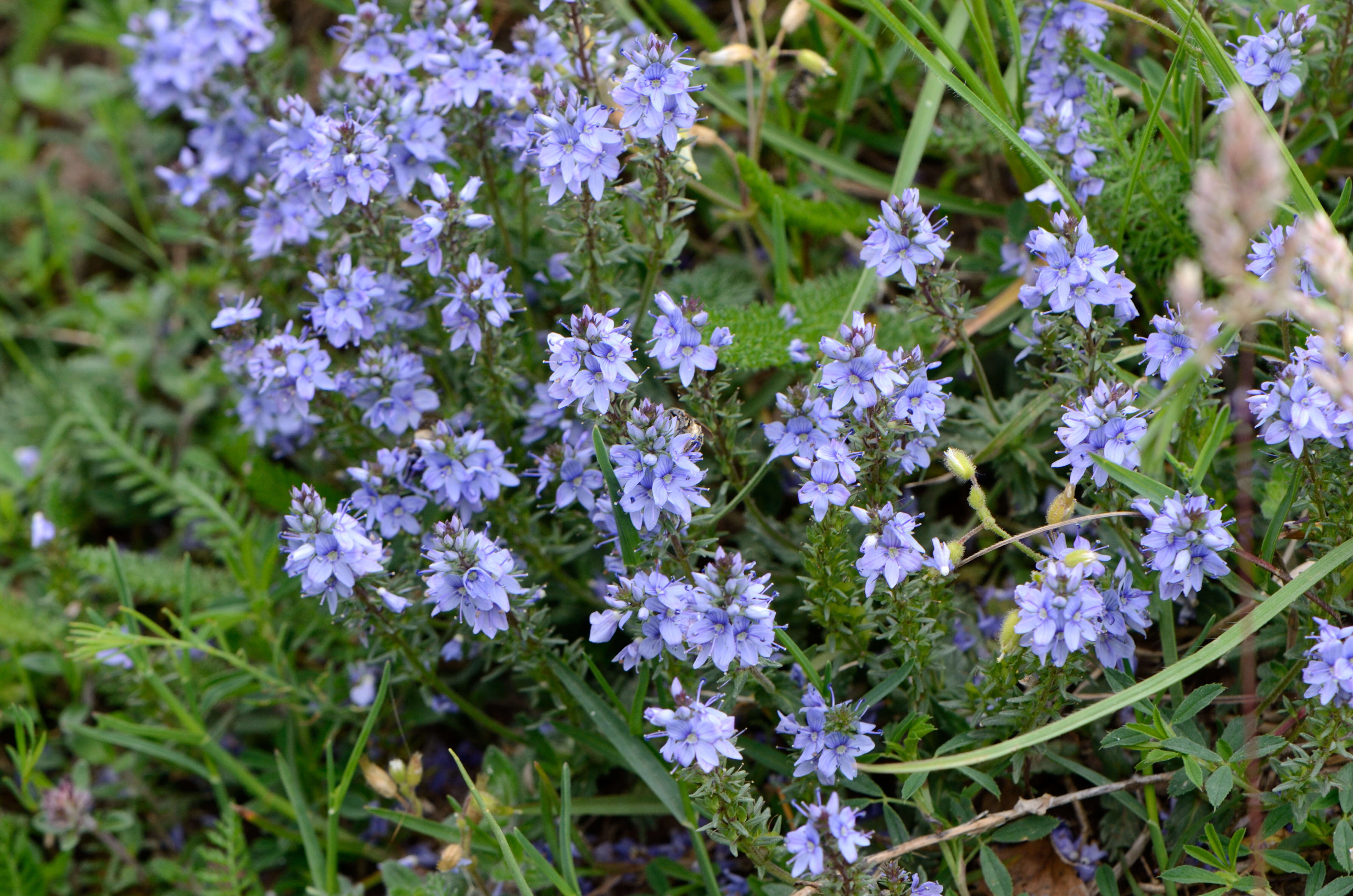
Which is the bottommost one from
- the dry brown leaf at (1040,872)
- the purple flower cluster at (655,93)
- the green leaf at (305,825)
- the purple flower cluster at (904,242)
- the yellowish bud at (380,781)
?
the green leaf at (305,825)

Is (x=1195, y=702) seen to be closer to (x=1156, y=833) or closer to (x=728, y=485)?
(x=1156, y=833)

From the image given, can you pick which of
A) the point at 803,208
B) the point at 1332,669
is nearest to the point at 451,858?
the point at 1332,669

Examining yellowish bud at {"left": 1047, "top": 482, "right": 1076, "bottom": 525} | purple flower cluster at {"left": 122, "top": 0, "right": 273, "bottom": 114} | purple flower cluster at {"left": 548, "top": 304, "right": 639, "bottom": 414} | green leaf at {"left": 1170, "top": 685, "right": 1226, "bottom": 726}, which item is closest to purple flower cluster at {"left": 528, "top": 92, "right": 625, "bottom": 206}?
purple flower cluster at {"left": 548, "top": 304, "right": 639, "bottom": 414}

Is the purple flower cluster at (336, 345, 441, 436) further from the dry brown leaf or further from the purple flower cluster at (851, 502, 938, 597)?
the dry brown leaf

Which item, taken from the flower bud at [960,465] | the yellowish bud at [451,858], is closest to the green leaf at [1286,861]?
the flower bud at [960,465]

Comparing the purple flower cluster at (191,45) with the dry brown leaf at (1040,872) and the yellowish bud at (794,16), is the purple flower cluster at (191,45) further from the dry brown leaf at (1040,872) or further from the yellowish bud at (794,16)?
the dry brown leaf at (1040,872)

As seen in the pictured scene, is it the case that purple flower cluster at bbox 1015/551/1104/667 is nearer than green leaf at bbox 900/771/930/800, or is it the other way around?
purple flower cluster at bbox 1015/551/1104/667
